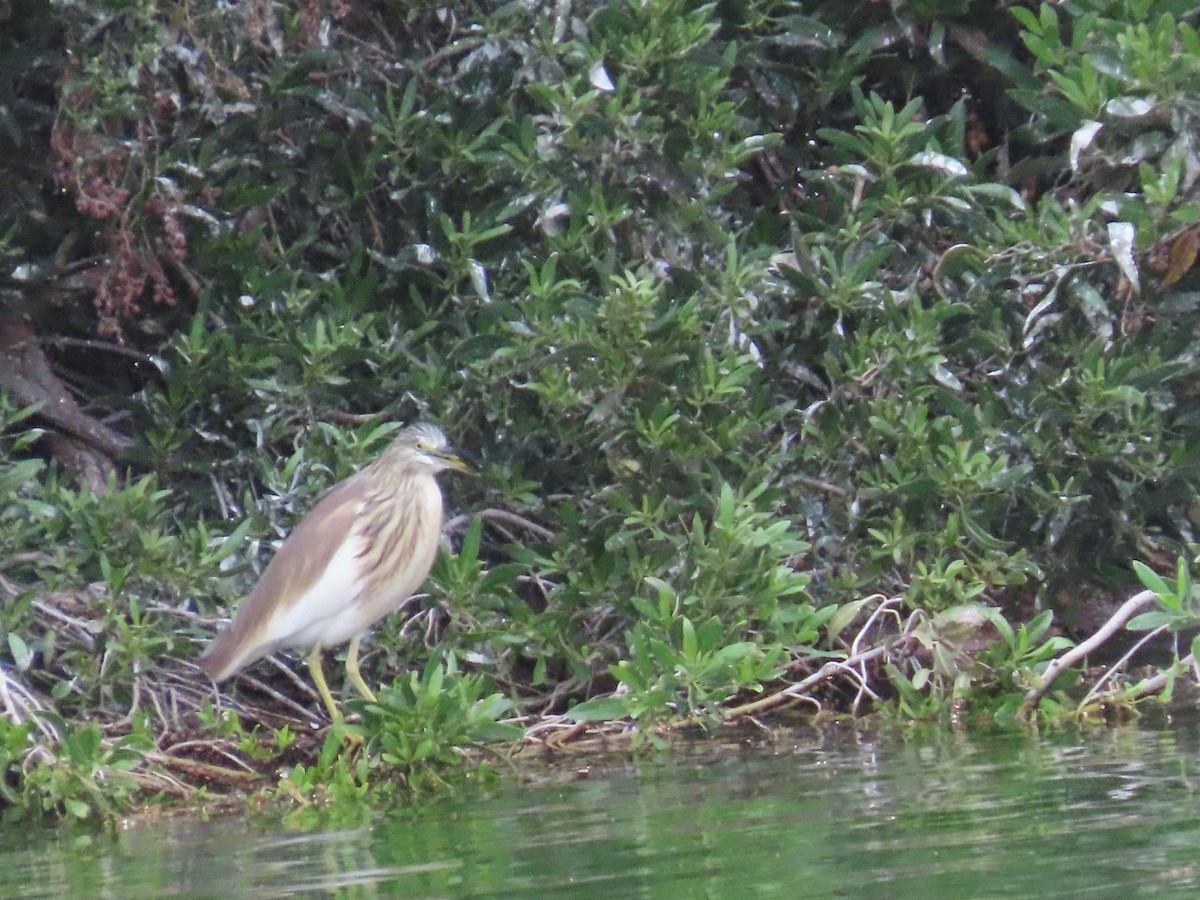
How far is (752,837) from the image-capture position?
185 inches

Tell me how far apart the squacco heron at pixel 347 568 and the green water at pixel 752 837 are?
97 cm

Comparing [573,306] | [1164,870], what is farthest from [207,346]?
[1164,870]

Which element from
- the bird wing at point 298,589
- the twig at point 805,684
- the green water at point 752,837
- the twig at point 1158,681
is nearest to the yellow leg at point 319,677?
the bird wing at point 298,589

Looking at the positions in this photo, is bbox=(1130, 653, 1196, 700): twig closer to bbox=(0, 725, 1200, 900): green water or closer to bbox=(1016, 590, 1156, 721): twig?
bbox=(1016, 590, 1156, 721): twig

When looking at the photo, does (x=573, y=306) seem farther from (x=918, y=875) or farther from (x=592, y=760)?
(x=918, y=875)

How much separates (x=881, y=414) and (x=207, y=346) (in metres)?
2.60

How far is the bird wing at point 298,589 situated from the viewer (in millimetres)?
6750

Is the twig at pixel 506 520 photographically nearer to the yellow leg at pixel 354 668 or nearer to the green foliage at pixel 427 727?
the yellow leg at pixel 354 668

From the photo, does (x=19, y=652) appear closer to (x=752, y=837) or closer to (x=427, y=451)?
(x=427, y=451)

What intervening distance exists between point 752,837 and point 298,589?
2570 millimetres

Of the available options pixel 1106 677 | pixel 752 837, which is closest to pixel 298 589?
pixel 752 837

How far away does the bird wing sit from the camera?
22.1 ft

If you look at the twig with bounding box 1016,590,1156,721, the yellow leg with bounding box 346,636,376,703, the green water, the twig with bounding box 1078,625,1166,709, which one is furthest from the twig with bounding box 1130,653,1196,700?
the yellow leg with bounding box 346,636,376,703

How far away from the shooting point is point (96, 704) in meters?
6.90
